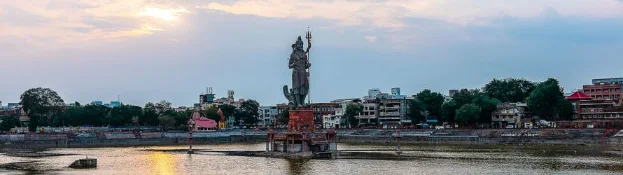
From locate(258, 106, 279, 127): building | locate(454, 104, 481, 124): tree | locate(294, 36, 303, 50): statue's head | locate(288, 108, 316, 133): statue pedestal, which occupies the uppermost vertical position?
locate(294, 36, 303, 50): statue's head

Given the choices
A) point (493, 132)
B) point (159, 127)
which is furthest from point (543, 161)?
point (159, 127)

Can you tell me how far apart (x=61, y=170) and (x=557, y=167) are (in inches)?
1329

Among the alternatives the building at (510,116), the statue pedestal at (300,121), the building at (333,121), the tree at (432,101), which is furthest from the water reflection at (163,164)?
the building at (333,121)

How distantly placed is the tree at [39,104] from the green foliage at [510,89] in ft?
253

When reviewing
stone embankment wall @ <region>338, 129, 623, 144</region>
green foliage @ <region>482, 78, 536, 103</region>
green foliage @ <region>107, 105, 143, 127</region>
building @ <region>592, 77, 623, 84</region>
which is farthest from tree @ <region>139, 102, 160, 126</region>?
building @ <region>592, 77, 623, 84</region>

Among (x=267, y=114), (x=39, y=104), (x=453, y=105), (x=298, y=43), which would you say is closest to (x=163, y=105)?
(x=267, y=114)

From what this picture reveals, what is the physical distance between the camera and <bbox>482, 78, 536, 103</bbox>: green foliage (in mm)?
136750

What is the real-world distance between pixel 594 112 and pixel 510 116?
472 inches

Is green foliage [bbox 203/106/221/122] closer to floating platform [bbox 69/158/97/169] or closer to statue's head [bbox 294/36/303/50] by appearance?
statue's head [bbox 294/36/303/50]

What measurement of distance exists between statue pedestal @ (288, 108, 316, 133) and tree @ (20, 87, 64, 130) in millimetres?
81644

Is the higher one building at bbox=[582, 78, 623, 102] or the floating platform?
building at bbox=[582, 78, 623, 102]

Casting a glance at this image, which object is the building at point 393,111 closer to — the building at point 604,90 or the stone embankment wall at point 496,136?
the stone embankment wall at point 496,136

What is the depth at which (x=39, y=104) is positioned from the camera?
13600cm

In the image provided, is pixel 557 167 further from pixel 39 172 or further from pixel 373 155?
pixel 39 172
